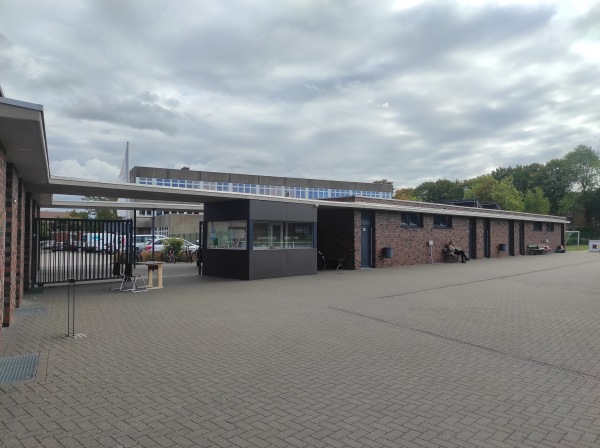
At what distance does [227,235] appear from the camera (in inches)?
661

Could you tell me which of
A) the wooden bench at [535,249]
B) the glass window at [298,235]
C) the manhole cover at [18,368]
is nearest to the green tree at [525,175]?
the wooden bench at [535,249]

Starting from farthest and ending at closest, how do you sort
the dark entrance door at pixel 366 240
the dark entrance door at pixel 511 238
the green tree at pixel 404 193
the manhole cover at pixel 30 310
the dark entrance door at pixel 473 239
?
the green tree at pixel 404 193 → the dark entrance door at pixel 511 238 → the dark entrance door at pixel 473 239 → the dark entrance door at pixel 366 240 → the manhole cover at pixel 30 310

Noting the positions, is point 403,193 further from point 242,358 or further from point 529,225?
point 242,358

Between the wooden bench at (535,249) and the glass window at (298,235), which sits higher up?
the glass window at (298,235)

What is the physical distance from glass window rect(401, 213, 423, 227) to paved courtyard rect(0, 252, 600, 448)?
42.9 feet

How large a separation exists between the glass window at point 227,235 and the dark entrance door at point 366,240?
7.13 m

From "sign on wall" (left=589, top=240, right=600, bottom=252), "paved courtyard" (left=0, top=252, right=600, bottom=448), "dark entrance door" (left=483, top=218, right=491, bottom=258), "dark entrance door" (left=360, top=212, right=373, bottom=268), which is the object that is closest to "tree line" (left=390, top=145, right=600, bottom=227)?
"sign on wall" (left=589, top=240, right=600, bottom=252)

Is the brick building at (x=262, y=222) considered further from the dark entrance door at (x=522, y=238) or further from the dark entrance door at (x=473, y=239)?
the dark entrance door at (x=522, y=238)

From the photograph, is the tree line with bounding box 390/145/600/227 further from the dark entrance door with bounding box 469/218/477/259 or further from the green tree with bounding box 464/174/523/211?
the dark entrance door with bounding box 469/218/477/259

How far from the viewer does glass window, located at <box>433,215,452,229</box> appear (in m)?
26.0

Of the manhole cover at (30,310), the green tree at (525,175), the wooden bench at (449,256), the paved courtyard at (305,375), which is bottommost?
the paved courtyard at (305,375)

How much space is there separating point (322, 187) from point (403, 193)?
25081 millimetres

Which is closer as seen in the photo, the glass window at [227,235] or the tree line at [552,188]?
the glass window at [227,235]

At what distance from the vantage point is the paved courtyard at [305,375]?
12.6ft
